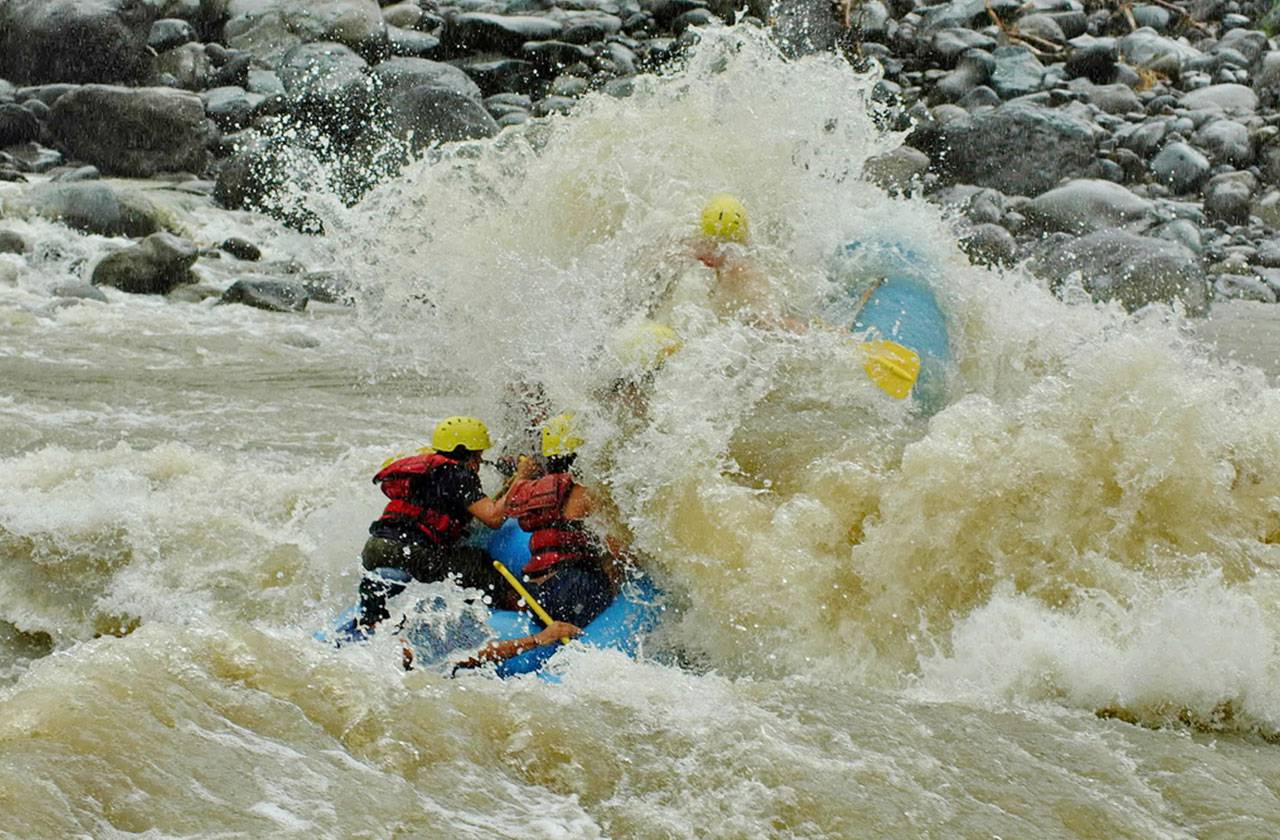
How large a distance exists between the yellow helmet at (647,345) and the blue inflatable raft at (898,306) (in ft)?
3.54

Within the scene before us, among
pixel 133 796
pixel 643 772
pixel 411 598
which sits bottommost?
pixel 411 598

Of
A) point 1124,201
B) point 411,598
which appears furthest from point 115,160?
point 411,598

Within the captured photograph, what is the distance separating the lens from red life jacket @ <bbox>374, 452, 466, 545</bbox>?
4762mm

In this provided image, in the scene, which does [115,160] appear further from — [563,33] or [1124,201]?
[1124,201]

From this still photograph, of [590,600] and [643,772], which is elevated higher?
[643,772]

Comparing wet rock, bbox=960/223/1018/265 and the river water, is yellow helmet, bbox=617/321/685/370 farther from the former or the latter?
wet rock, bbox=960/223/1018/265

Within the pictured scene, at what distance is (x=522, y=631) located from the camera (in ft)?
14.7

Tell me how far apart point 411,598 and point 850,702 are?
1539mm

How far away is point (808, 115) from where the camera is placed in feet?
23.5

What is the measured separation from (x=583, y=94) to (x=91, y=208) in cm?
633

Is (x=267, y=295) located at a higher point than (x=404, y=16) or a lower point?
lower

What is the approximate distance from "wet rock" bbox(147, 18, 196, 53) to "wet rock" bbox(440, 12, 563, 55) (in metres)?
3.20

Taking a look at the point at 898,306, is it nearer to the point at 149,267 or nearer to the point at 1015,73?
the point at 149,267

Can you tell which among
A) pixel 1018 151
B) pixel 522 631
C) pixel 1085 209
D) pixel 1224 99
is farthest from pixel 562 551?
pixel 1224 99
